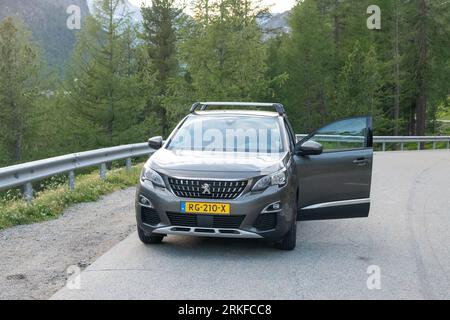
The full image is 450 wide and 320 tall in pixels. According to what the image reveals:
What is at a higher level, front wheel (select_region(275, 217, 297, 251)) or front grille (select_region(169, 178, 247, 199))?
front grille (select_region(169, 178, 247, 199))

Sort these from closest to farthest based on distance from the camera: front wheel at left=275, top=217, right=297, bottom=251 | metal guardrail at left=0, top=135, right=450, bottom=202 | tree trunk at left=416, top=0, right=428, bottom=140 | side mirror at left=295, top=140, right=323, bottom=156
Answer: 1. front wheel at left=275, top=217, right=297, bottom=251
2. side mirror at left=295, top=140, right=323, bottom=156
3. metal guardrail at left=0, top=135, right=450, bottom=202
4. tree trunk at left=416, top=0, right=428, bottom=140

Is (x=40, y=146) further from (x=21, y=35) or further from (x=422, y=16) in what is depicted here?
(x=422, y=16)

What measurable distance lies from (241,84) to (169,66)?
Answer: 1690 cm

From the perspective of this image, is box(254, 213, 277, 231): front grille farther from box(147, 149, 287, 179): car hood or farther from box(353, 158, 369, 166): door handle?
box(353, 158, 369, 166): door handle

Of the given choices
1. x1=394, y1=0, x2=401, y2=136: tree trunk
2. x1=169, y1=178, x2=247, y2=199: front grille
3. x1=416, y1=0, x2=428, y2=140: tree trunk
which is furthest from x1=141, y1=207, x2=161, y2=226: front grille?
x1=394, y1=0, x2=401, y2=136: tree trunk

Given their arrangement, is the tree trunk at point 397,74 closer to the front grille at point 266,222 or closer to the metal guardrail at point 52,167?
the metal guardrail at point 52,167

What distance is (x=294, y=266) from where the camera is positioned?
252 inches

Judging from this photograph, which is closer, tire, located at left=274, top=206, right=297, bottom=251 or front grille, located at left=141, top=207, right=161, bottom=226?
front grille, located at left=141, top=207, right=161, bottom=226

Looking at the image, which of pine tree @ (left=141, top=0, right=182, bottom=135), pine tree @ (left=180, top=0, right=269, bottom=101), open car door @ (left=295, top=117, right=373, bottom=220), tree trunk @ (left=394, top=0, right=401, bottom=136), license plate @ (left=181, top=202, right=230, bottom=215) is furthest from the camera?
pine tree @ (left=141, top=0, right=182, bottom=135)

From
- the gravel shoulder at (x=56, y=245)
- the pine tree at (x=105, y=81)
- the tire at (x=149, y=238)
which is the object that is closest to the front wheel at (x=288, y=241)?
the tire at (x=149, y=238)

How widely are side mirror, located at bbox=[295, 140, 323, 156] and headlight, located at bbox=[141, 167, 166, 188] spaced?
1963mm

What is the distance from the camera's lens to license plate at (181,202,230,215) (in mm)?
6535

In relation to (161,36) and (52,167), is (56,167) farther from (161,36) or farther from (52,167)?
(161,36)
